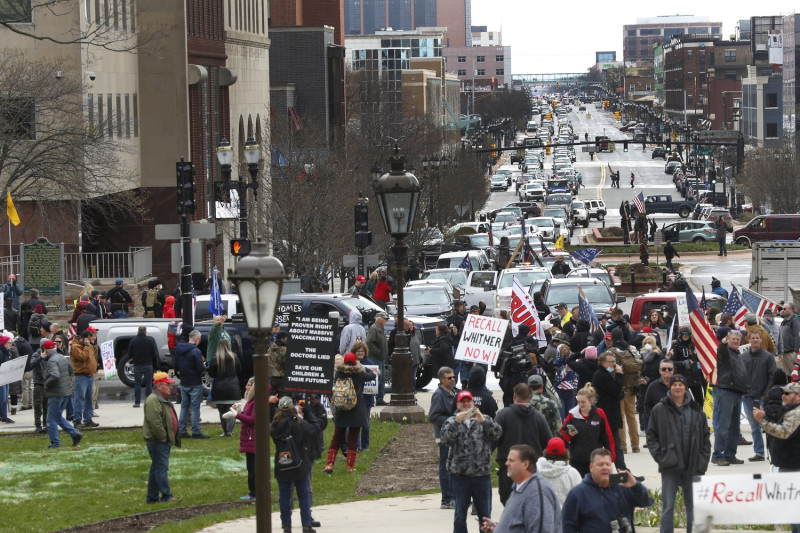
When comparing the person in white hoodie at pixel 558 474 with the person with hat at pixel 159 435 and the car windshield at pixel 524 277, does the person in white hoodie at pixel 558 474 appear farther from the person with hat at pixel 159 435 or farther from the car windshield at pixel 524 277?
the car windshield at pixel 524 277

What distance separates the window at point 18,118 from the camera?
38500mm

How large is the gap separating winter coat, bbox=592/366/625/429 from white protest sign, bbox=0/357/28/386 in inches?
382

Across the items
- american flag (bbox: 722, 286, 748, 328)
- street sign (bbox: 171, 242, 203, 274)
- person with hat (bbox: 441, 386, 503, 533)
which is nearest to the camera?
person with hat (bbox: 441, 386, 503, 533)

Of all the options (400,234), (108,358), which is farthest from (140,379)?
(400,234)

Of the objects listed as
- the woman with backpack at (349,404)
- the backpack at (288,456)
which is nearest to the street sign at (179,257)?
the woman with backpack at (349,404)

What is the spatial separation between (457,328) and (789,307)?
263 inches

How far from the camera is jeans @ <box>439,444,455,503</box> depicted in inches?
585

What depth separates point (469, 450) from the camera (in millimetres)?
13133

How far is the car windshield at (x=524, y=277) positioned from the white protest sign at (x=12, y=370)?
1885cm

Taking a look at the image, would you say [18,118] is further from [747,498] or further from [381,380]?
→ [747,498]

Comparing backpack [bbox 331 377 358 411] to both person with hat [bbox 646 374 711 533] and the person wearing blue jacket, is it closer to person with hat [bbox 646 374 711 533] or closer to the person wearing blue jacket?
the person wearing blue jacket

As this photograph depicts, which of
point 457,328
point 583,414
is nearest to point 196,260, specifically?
point 457,328

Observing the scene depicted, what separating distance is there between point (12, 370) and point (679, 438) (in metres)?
12.7

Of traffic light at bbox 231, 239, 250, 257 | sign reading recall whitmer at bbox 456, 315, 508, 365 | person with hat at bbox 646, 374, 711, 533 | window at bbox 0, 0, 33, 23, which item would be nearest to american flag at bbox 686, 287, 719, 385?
sign reading recall whitmer at bbox 456, 315, 508, 365
